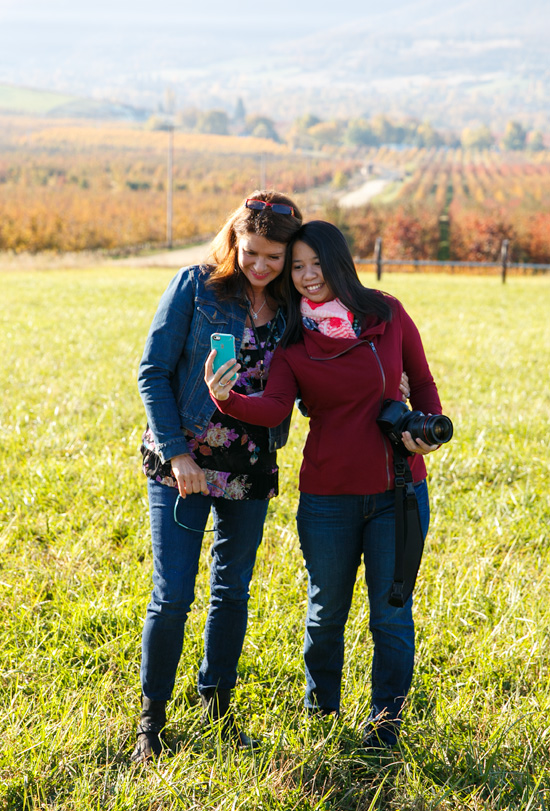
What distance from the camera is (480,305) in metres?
17.0

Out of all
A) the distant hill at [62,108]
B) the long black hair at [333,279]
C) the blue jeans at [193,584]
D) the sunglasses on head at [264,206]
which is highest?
the distant hill at [62,108]

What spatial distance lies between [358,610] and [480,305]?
14.6m

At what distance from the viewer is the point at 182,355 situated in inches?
102

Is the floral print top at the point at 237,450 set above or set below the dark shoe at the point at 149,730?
above

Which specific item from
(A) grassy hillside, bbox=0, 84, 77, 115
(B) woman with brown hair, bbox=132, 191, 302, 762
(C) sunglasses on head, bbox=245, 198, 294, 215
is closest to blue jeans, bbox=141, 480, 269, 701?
(B) woman with brown hair, bbox=132, 191, 302, 762

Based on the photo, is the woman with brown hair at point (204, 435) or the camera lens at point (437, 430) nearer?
the camera lens at point (437, 430)

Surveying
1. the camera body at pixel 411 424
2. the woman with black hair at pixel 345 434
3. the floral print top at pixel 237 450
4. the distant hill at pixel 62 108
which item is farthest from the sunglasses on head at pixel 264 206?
the distant hill at pixel 62 108

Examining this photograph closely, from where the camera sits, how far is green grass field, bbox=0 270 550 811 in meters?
2.38

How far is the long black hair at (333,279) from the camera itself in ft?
8.14

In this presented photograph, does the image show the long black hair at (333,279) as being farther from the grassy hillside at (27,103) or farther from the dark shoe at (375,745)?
the grassy hillside at (27,103)

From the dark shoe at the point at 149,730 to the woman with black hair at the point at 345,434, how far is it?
654mm

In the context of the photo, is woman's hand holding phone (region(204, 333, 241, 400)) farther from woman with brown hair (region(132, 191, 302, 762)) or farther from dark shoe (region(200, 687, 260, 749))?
dark shoe (region(200, 687, 260, 749))

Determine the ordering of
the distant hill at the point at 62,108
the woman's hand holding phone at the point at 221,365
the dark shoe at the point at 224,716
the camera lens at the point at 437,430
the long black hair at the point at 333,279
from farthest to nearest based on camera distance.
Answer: the distant hill at the point at 62,108 < the dark shoe at the point at 224,716 < the long black hair at the point at 333,279 < the camera lens at the point at 437,430 < the woman's hand holding phone at the point at 221,365

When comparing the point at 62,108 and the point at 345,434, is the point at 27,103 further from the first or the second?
the point at 345,434
